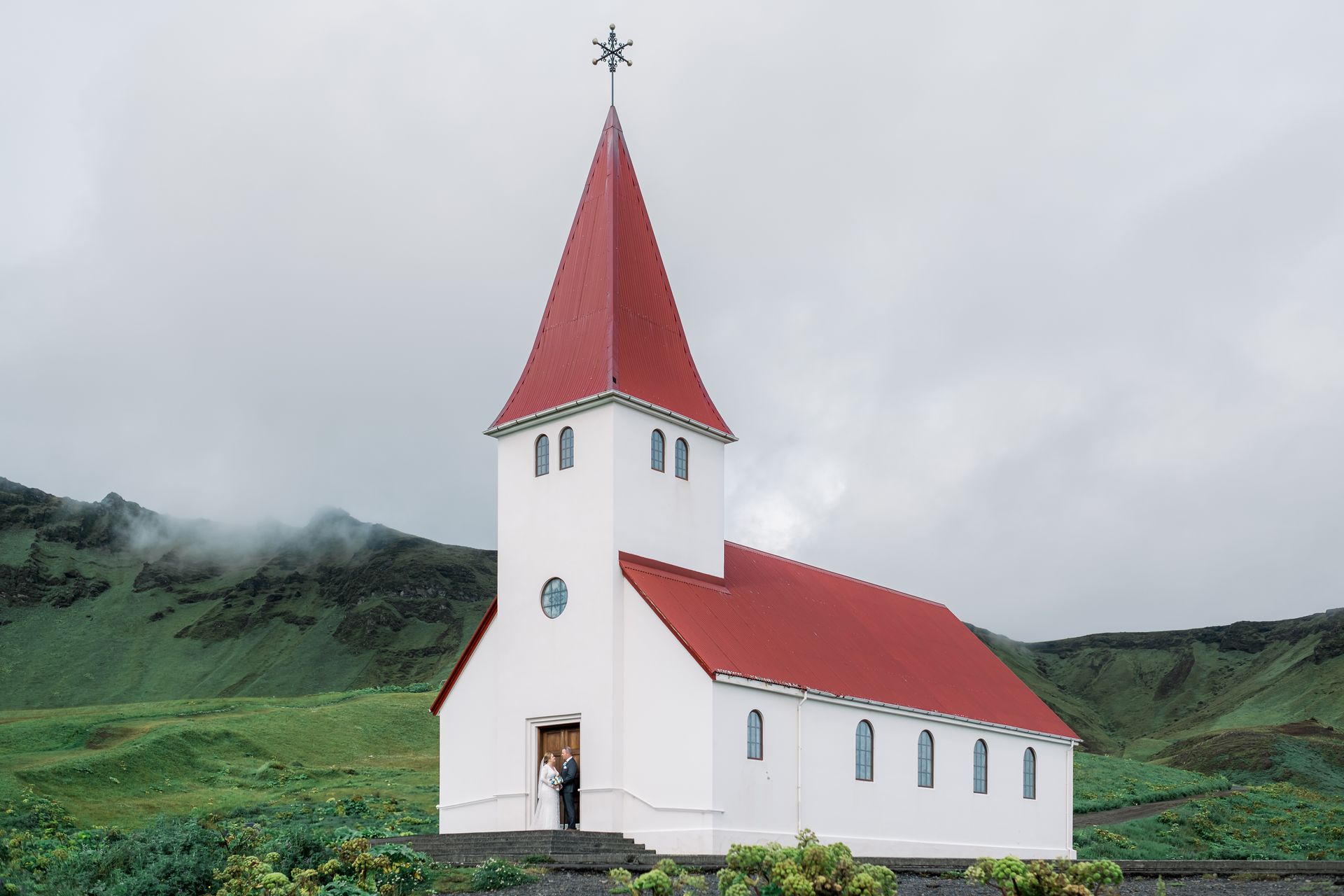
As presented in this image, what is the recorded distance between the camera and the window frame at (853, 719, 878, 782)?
25.0m

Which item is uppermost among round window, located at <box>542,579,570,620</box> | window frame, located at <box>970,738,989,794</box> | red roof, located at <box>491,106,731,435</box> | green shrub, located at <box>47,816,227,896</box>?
red roof, located at <box>491,106,731,435</box>

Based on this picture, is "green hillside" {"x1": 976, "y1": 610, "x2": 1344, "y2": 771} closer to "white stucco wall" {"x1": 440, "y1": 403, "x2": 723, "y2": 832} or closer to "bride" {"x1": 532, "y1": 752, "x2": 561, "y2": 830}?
"white stucco wall" {"x1": 440, "y1": 403, "x2": 723, "y2": 832}

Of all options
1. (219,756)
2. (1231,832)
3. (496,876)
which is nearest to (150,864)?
(496,876)

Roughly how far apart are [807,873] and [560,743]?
13.8 metres

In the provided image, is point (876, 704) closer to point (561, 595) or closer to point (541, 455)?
point (561, 595)

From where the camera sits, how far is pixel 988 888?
15.3m

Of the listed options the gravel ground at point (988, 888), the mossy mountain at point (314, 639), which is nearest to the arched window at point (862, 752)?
the gravel ground at point (988, 888)

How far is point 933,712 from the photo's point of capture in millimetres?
27500

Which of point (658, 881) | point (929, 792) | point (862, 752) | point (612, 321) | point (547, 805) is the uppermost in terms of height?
point (612, 321)

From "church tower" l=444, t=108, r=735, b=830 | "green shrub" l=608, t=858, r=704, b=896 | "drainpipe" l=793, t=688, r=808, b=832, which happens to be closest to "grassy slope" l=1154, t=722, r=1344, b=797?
"drainpipe" l=793, t=688, r=808, b=832

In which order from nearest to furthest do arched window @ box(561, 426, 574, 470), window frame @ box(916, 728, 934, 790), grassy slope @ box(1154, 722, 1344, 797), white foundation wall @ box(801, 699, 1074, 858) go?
white foundation wall @ box(801, 699, 1074, 858)
arched window @ box(561, 426, 574, 470)
window frame @ box(916, 728, 934, 790)
grassy slope @ box(1154, 722, 1344, 797)

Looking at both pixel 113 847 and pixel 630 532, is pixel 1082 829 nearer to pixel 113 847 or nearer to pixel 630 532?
pixel 630 532

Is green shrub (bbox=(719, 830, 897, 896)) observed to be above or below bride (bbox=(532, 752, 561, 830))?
above

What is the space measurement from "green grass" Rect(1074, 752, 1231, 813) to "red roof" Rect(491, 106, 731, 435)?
81.8 ft
